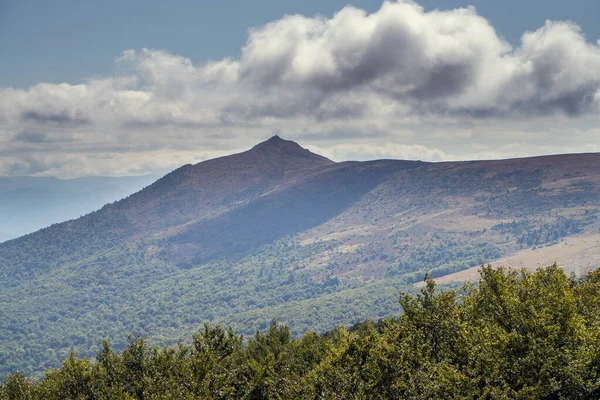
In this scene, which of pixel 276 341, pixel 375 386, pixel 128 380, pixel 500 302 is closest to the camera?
pixel 375 386

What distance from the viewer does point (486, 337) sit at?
4819 cm

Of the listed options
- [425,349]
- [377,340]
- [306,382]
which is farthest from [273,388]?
[425,349]

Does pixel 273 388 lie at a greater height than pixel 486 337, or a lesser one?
lesser

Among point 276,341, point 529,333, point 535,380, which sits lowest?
point 276,341

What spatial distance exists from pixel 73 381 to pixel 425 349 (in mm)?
46410

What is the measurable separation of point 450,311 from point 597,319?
49.2ft

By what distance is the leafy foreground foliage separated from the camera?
4328 cm

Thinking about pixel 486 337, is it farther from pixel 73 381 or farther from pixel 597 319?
pixel 73 381

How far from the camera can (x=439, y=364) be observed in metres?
46.3

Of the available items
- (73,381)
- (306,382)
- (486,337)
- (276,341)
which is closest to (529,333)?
(486,337)

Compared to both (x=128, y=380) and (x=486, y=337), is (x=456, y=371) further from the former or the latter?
(x=128, y=380)

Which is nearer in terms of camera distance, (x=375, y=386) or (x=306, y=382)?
(x=375, y=386)

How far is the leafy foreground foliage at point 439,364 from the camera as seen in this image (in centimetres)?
4328

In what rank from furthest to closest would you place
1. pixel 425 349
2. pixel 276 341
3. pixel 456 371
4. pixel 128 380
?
pixel 276 341, pixel 128 380, pixel 425 349, pixel 456 371
